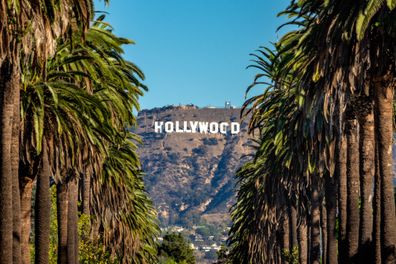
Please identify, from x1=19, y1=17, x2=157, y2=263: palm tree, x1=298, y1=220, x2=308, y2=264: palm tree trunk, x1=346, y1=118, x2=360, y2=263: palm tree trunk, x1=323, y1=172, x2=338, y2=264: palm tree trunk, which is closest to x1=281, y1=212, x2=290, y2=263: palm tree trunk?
x1=298, y1=220, x2=308, y2=264: palm tree trunk

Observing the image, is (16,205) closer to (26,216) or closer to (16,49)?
(16,49)

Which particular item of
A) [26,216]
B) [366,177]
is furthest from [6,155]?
[366,177]

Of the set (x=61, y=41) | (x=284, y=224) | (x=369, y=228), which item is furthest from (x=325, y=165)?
(x=284, y=224)

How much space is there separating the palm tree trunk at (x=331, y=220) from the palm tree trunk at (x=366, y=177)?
391 inches

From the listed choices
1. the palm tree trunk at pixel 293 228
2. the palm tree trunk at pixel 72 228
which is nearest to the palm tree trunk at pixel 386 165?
the palm tree trunk at pixel 72 228

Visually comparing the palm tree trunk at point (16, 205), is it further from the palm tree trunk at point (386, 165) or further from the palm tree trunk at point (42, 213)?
the palm tree trunk at point (386, 165)

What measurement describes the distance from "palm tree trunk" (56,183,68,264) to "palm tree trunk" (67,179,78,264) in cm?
26

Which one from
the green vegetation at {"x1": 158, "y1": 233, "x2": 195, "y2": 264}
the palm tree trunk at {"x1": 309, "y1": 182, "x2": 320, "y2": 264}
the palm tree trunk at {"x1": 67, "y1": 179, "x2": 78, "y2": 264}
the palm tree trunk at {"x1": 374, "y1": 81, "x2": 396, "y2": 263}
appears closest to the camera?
the palm tree trunk at {"x1": 374, "y1": 81, "x2": 396, "y2": 263}

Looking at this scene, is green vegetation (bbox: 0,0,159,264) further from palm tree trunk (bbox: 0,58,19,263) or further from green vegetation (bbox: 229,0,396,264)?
green vegetation (bbox: 229,0,396,264)

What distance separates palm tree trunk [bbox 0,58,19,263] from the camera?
80.9 feet

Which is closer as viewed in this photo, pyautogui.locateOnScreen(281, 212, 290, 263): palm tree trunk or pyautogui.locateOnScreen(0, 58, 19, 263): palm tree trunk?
pyautogui.locateOnScreen(0, 58, 19, 263): palm tree trunk

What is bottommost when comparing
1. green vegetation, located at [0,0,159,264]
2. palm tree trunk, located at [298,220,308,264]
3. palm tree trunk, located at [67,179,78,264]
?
palm tree trunk, located at [298,220,308,264]

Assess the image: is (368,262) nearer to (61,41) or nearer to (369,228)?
(369,228)

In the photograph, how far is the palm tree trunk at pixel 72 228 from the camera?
39.2 m
